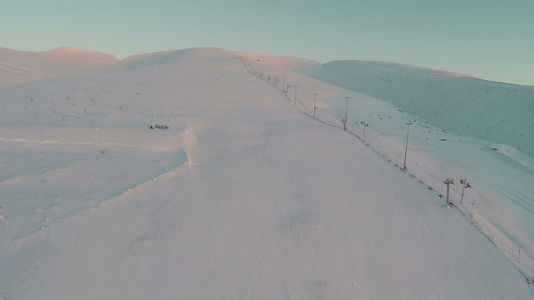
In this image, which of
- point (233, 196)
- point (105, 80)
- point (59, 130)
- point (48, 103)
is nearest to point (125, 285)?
point (233, 196)

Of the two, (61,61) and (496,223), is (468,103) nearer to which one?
(496,223)

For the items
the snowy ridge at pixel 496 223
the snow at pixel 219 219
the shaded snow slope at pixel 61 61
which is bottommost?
the snowy ridge at pixel 496 223

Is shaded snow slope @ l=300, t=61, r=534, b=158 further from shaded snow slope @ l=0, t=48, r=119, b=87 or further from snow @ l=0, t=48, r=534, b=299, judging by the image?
shaded snow slope @ l=0, t=48, r=119, b=87

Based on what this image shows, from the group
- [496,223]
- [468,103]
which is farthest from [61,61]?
[496,223]

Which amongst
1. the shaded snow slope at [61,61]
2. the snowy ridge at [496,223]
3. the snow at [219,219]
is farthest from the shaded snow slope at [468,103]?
the shaded snow slope at [61,61]

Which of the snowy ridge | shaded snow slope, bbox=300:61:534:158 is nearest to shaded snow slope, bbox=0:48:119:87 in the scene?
shaded snow slope, bbox=300:61:534:158

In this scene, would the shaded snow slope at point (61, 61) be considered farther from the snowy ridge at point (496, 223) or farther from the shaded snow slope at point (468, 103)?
the snowy ridge at point (496, 223)
